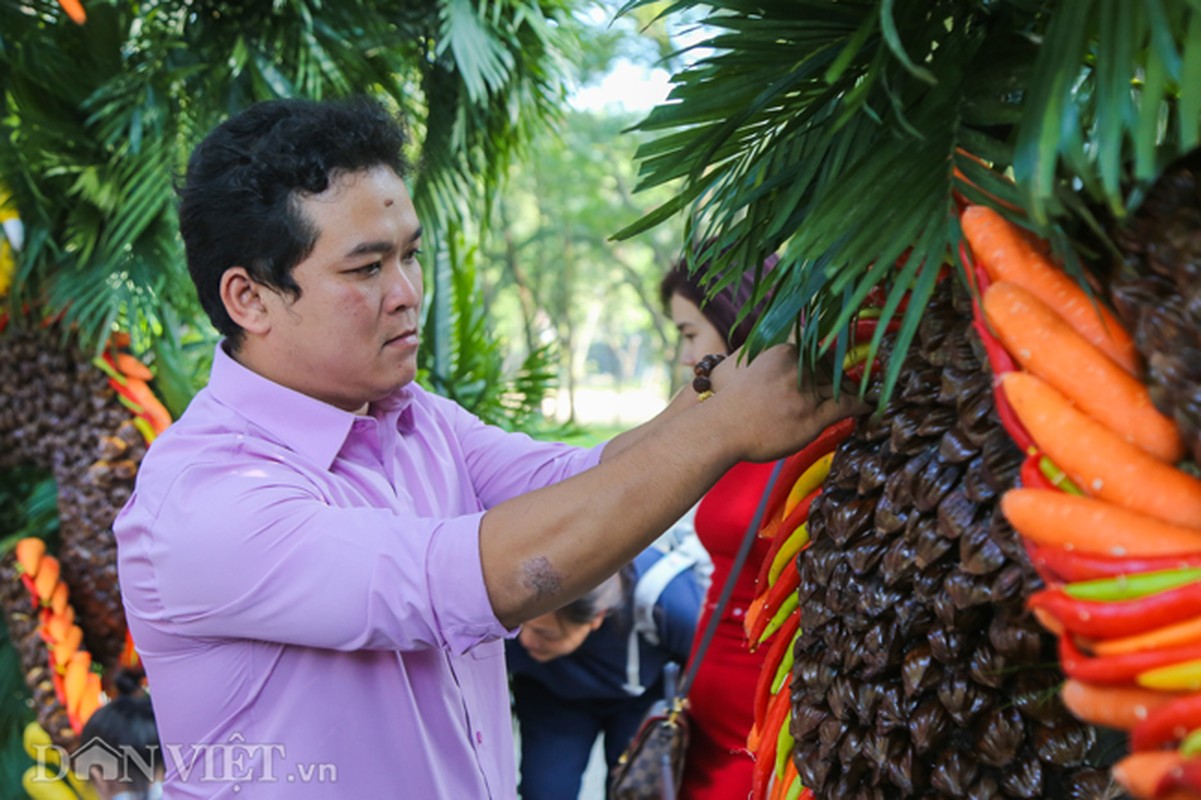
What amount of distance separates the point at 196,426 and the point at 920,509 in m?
0.95

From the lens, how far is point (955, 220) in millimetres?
808

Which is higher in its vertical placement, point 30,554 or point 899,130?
point 899,130

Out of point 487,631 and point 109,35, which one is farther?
point 109,35

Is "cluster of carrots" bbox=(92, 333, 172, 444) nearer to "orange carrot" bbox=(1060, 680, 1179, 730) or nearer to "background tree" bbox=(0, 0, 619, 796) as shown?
"background tree" bbox=(0, 0, 619, 796)

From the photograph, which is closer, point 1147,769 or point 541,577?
point 1147,769

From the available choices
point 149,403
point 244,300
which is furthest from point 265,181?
point 149,403

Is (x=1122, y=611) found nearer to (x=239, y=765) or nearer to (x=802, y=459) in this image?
(x=802, y=459)

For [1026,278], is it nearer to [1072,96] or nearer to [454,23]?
[1072,96]

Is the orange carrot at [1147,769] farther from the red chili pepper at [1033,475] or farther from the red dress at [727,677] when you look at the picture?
the red dress at [727,677]

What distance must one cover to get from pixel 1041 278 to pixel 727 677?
1.35 metres

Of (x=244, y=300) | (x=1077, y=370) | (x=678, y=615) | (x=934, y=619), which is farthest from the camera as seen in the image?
(x=678, y=615)

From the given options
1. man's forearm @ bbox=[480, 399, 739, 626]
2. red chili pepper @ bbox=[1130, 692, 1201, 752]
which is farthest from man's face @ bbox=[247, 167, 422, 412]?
red chili pepper @ bbox=[1130, 692, 1201, 752]

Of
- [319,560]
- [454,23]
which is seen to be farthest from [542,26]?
[319,560]

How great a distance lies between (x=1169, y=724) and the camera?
60 centimetres
